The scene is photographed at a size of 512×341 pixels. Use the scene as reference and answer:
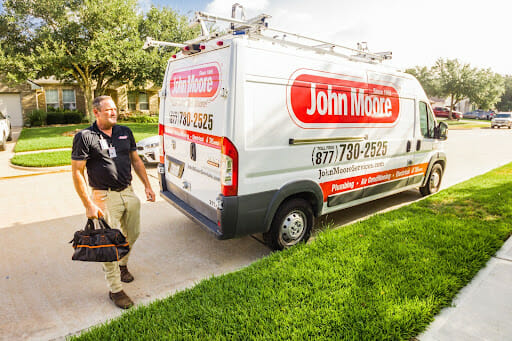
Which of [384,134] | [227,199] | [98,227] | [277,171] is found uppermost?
[384,134]

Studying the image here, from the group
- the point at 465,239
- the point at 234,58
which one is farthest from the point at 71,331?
the point at 465,239

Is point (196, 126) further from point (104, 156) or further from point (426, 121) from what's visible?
point (426, 121)

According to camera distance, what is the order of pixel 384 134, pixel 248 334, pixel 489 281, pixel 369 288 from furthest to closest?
pixel 384 134, pixel 489 281, pixel 369 288, pixel 248 334

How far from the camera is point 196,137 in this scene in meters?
4.09

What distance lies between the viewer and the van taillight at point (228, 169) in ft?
11.4

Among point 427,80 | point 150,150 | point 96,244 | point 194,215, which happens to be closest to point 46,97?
point 150,150

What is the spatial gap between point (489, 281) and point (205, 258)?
3.20 m

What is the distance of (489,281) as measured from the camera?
135 inches

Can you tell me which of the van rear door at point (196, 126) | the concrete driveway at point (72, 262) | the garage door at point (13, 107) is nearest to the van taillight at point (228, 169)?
the van rear door at point (196, 126)

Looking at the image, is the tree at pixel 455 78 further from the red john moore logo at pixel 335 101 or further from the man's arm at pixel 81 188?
the man's arm at pixel 81 188

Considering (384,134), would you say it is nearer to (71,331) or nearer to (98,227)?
(98,227)

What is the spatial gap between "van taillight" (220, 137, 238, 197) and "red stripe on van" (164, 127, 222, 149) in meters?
0.14

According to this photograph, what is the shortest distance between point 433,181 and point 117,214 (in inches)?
252

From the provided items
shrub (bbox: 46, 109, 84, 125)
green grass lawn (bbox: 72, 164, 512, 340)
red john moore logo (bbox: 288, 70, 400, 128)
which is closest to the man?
green grass lawn (bbox: 72, 164, 512, 340)
